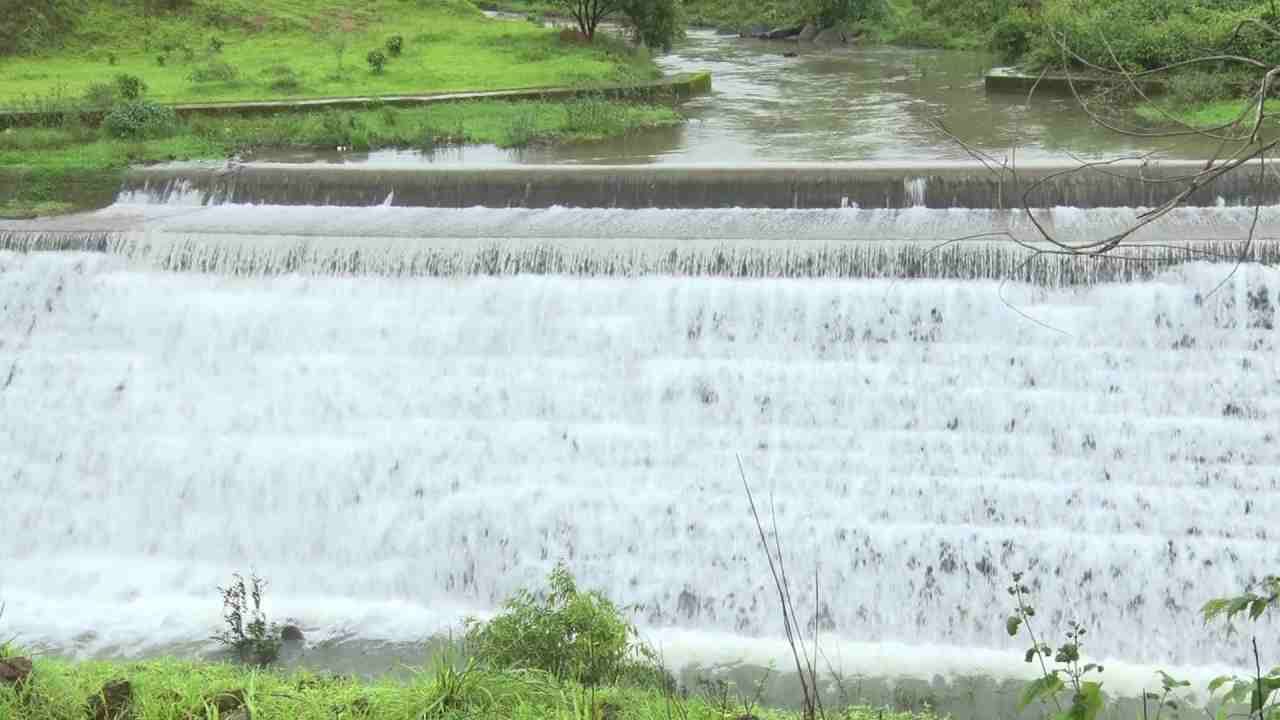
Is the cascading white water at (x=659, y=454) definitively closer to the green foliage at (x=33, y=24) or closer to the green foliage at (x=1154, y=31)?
the green foliage at (x=1154, y=31)

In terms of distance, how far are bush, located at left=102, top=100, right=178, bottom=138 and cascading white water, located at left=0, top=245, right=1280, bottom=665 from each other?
476 centimetres

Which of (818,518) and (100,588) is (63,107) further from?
(818,518)

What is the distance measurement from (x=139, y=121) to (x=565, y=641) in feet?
33.8

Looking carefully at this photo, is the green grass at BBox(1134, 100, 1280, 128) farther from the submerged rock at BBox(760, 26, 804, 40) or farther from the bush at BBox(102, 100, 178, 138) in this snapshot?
the submerged rock at BBox(760, 26, 804, 40)

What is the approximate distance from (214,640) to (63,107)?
9173 millimetres

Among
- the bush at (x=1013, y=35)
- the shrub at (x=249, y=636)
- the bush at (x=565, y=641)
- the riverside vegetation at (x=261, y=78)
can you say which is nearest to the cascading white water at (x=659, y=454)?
the shrub at (x=249, y=636)

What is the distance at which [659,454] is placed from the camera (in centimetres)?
798

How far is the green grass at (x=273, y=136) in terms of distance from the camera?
1109cm

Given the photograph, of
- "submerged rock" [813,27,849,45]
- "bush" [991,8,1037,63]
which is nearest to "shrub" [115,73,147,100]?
"bush" [991,8,1037,63]

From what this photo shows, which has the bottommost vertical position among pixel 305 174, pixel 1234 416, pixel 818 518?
pixel 818 518

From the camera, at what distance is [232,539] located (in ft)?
26.5

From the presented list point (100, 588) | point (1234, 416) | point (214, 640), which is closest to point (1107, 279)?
point (1234, 416)

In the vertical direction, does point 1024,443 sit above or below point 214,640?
above

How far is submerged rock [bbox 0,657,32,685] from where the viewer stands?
173 inches
